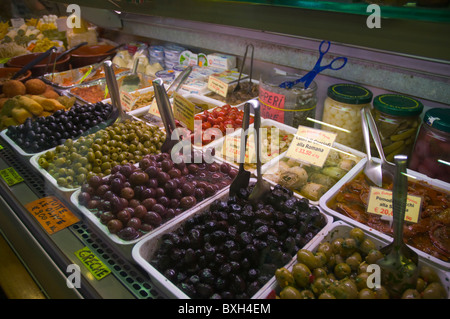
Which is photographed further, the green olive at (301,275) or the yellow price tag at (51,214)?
the yellow price tag at (51,214)

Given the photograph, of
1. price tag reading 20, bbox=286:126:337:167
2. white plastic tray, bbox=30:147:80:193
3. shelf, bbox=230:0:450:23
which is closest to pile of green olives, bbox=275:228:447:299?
price tag reading 20, bbox=286:126:337:167

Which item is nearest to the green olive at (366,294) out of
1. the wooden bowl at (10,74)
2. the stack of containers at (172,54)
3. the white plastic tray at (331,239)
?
the white plastic tray at (331,239)

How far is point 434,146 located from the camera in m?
1.38

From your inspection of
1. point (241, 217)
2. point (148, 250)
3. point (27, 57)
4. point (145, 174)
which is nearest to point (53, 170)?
point (145, 174)

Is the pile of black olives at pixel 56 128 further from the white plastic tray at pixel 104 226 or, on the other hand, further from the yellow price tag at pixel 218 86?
the yellow price tag at pixel 218 86

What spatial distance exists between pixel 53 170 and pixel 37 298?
0.62 m

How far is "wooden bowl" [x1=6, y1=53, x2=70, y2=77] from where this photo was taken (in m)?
2.97

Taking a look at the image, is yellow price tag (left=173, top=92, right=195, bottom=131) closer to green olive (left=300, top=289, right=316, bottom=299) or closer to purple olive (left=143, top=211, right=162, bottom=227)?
purple olive (left=143, top=211, right=162, bottom=227)

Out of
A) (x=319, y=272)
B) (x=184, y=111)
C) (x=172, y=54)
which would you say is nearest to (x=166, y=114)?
(x=184, y=111)

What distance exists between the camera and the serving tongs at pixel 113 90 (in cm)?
184

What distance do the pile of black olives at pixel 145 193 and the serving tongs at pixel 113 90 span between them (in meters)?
0.64

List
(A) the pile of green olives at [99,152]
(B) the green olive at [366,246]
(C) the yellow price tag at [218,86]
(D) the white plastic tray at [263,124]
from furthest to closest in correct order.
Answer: (C) the yellow price tag at [218,86], (D) the white plastic tray at [263,124], (A) the pile of green olives at [99,152], (B) the green olive at [366,246]

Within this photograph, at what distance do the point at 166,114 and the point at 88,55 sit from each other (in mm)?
2079

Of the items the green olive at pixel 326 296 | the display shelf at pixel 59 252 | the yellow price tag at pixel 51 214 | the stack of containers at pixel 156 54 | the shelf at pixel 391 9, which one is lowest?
the display shelf at pixel 59 252
